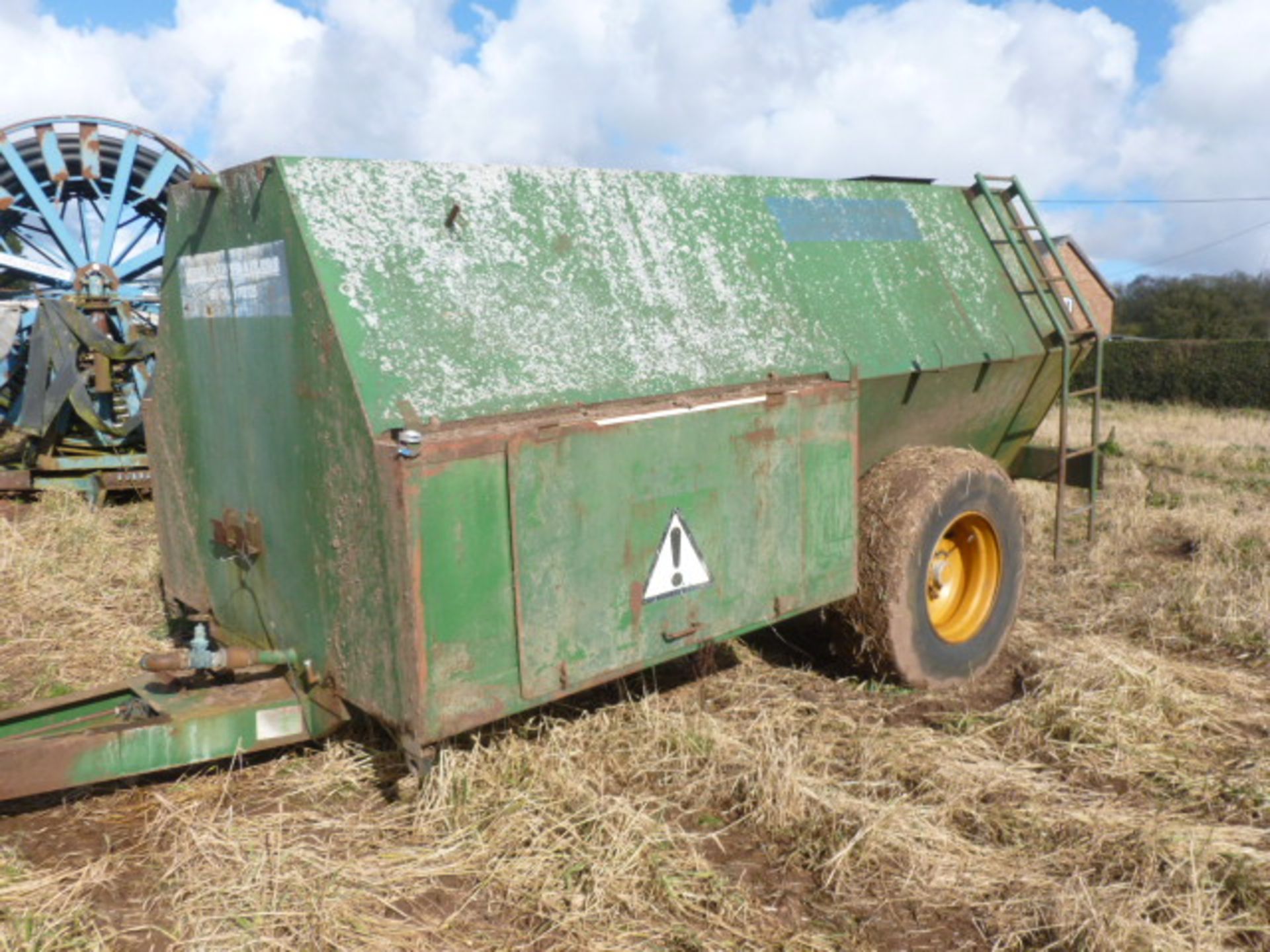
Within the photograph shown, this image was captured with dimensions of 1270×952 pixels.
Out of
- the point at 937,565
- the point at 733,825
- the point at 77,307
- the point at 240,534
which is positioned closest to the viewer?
the point at 733,825

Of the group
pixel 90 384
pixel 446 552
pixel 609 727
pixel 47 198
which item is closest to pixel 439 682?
pixel 446 552

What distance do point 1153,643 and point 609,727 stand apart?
110 inches

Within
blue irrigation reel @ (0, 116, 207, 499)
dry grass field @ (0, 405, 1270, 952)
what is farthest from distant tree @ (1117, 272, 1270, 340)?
dry grass field @ (0, 405, 1270, 952)

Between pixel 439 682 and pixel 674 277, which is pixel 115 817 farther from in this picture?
pixel 674 277

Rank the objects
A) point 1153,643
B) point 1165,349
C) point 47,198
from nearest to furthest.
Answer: point 1153,643 → point 47,198 → point 1165,349

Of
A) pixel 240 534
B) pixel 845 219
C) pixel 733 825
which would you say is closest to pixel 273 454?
pixel 240 534

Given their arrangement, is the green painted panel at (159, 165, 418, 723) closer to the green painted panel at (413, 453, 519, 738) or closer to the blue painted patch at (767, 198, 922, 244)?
the green painted panel at (413, 453, 519, 738)

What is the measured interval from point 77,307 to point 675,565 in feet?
25.5

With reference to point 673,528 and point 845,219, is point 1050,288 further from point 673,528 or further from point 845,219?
point 673,528

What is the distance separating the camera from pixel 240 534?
3713 mm

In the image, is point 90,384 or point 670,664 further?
point 90,384

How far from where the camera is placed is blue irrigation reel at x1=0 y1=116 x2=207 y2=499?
28.2 ft

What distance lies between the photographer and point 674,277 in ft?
12.6

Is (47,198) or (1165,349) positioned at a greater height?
(47,198)
